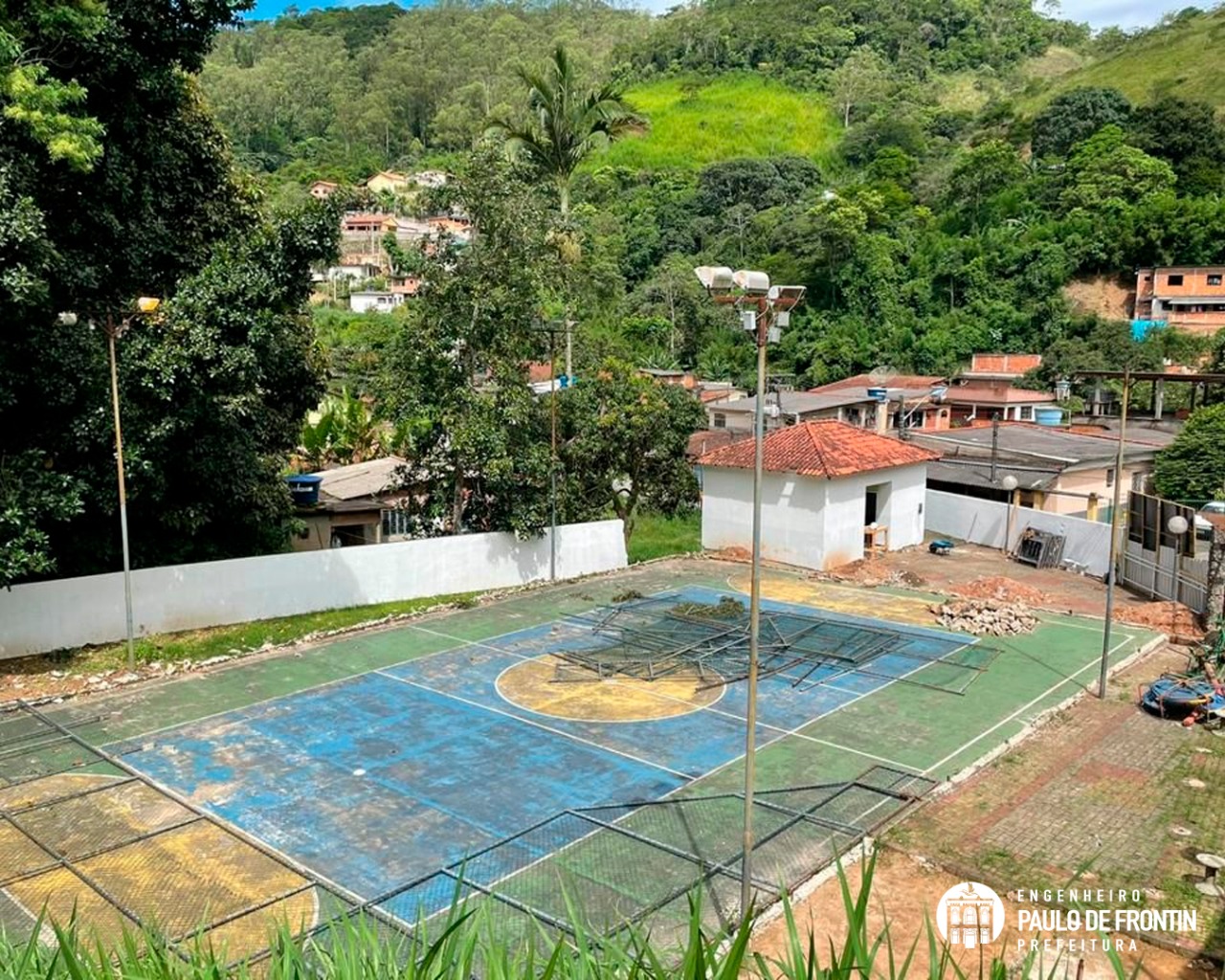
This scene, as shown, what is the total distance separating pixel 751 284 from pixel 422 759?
759 cm

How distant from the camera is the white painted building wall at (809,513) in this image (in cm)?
2316

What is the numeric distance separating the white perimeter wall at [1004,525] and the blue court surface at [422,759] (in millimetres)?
9648

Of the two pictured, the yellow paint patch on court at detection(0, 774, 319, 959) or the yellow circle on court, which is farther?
the yellow circle on court

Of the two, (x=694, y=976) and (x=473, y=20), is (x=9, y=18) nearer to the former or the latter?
(x=694, y=976)

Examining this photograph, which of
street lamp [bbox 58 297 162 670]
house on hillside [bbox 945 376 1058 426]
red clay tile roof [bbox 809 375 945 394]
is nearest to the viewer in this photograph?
street lamp [bbox 58 297 162 670]

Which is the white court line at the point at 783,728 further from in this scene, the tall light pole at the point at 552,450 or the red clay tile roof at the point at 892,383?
the red clay tile roof at the point at 892,383

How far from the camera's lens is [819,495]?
23.0 m

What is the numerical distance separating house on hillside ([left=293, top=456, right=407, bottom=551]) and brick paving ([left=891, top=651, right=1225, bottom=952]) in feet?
48.3

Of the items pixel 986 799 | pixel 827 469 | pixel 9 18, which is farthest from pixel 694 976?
pixel 827 469

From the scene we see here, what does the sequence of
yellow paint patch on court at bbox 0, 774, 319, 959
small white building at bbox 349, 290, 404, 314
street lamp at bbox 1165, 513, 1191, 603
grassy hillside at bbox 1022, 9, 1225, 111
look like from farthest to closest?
grassy hillside at bbox 1022, 9, 1225, 111
small white building at bbox 349, 290, 404, 314
street lamp at bbox 1165, 513, 1191, 603
yellow paint patch on court at bbox 0, 774, 319, 959

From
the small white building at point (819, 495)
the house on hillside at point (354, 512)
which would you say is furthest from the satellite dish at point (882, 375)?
the house on hillside at point (354, 512)

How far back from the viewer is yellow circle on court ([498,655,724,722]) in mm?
13859

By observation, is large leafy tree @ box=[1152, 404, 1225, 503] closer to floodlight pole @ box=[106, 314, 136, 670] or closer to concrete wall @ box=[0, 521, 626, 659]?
concrete wall @ box=[0, 521, 626, 659]

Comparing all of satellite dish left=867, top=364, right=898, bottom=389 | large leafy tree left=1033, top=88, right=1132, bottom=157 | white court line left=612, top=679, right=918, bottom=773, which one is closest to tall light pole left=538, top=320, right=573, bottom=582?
white court line left=612, top=679, right=918, bottom=773
